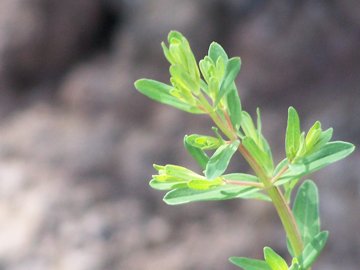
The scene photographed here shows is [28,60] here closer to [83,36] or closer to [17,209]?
[83,36]

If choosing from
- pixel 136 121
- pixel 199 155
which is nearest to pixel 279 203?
pixel 199 155

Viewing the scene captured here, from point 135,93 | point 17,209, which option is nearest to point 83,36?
point 135,93

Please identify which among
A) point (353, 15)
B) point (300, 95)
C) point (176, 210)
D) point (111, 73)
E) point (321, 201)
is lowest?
point (321, 201)

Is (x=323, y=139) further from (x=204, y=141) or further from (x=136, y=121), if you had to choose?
(x=136, y=121)

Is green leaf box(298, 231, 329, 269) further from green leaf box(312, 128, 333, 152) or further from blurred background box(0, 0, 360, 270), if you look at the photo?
blurred background box(0, 0, 360, 270)

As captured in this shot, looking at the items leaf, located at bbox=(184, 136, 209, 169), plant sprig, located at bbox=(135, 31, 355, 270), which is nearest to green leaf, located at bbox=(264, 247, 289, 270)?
plant sprig, located at bbox=(135, 31, 355, 270)

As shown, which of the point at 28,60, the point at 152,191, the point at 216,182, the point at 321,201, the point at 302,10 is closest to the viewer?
the point at 216,182
